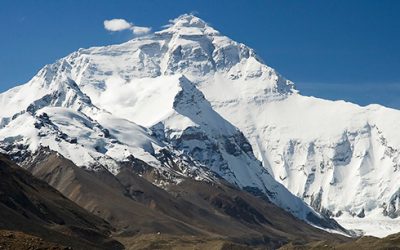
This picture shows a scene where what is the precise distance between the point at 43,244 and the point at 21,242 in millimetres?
2561

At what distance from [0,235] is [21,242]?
3.04m

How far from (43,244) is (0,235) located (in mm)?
5548

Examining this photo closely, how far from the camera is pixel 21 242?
95.9 metres

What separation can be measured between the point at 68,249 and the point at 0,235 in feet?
26.6

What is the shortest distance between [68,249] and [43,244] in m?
2.68

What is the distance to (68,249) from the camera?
9506cm

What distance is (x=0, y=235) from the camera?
97.5m

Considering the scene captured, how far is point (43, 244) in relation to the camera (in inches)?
3748
